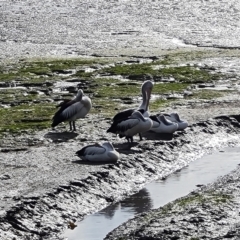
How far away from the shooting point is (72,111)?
17.9 m

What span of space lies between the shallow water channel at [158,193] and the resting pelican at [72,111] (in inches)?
117

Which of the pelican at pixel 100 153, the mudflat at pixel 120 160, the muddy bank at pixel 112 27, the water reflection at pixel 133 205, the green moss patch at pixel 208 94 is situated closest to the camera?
the mudflat at pixel 120 160

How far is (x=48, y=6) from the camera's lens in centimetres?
4859

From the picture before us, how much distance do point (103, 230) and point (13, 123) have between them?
739 centimetres

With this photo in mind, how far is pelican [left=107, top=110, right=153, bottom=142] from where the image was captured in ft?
53.4

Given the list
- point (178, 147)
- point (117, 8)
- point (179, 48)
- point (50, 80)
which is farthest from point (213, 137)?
point (117, 8)

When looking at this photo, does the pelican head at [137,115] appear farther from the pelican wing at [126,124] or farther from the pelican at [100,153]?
the pelican at [100,153]

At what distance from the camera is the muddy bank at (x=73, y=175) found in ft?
39.8

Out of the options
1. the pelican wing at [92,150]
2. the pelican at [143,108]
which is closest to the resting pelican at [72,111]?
the pelican at [143,108]

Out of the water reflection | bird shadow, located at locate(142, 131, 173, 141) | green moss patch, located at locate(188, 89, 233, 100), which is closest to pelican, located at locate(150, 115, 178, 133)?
bird shadow, located at locate(142, 131, 173, 141)

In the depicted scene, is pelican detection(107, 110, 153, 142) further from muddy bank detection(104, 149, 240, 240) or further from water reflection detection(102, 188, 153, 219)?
muddy bank detection(104, 149, 240, 240)

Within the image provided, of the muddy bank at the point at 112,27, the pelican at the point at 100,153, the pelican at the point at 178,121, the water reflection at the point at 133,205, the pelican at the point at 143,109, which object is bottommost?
the muddy bank at the point at 112,27

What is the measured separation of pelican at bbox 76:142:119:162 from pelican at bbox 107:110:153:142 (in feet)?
4.61

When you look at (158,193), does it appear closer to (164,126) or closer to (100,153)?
(100,153)
